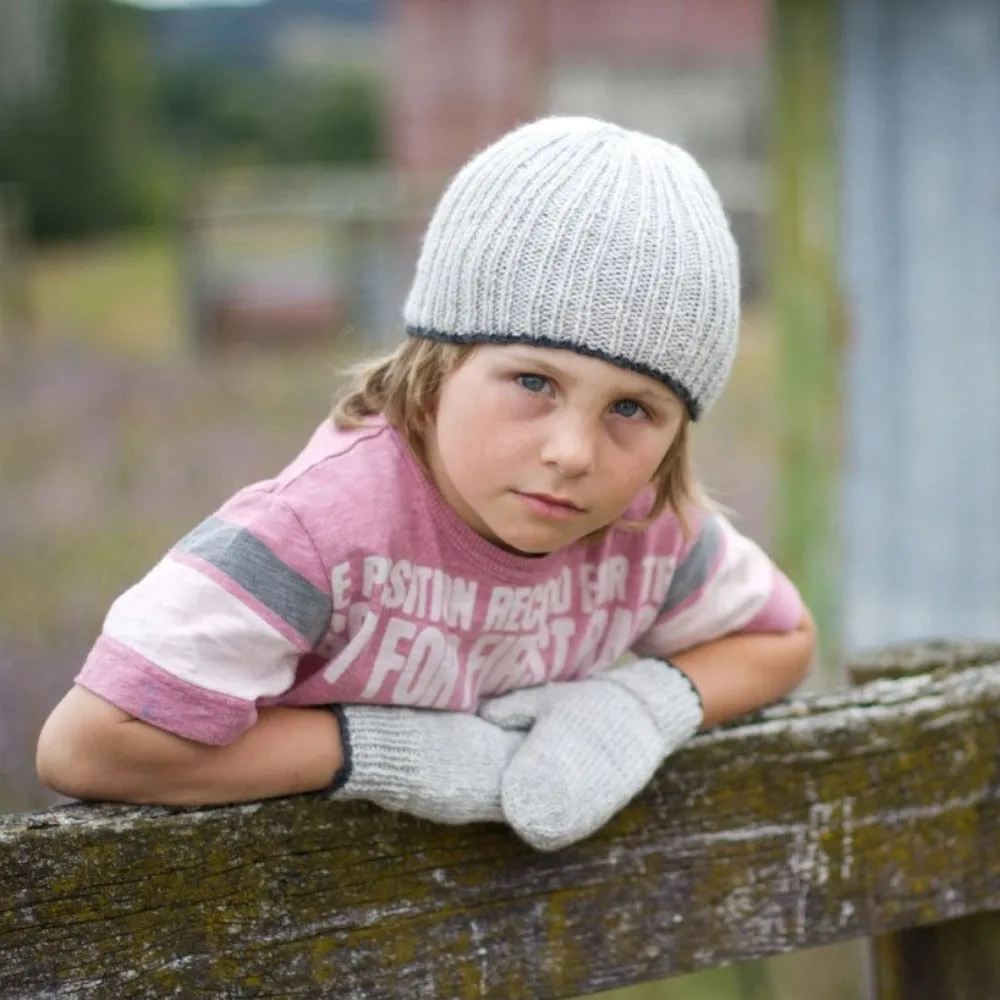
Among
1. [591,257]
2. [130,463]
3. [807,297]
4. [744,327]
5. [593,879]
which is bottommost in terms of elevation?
[744,327]

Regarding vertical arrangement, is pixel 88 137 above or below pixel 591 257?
below

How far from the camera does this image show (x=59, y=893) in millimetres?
1438

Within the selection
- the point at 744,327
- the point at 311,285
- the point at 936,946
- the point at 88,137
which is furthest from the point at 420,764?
the point at 88,137

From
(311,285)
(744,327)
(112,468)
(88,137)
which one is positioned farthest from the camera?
(88,137)

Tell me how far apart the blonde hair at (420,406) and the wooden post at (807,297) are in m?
2.41

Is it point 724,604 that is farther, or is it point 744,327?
point 744,327

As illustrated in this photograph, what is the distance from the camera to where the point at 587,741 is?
167 centimetres

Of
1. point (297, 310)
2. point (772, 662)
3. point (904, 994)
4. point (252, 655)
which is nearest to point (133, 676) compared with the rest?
point (252, 655)

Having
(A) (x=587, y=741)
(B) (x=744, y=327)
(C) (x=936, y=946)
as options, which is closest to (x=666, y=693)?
(A) (x=587, y=741)

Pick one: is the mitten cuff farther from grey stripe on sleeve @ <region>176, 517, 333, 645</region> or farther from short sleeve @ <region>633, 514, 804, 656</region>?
grey stripe on sleeve @ <region>176, 517, 333, 645</region>

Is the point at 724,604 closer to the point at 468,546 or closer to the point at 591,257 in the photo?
the point at 468,546

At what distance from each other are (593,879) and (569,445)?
456mm

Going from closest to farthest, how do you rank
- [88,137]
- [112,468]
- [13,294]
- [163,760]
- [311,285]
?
1. [163,760]
2. [112,468]
3. [13,294]
4. [311,285]
5. [88,137]

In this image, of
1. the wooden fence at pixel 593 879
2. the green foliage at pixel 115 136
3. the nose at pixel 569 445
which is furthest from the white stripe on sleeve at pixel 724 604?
the green foliage at pixel 115 136
